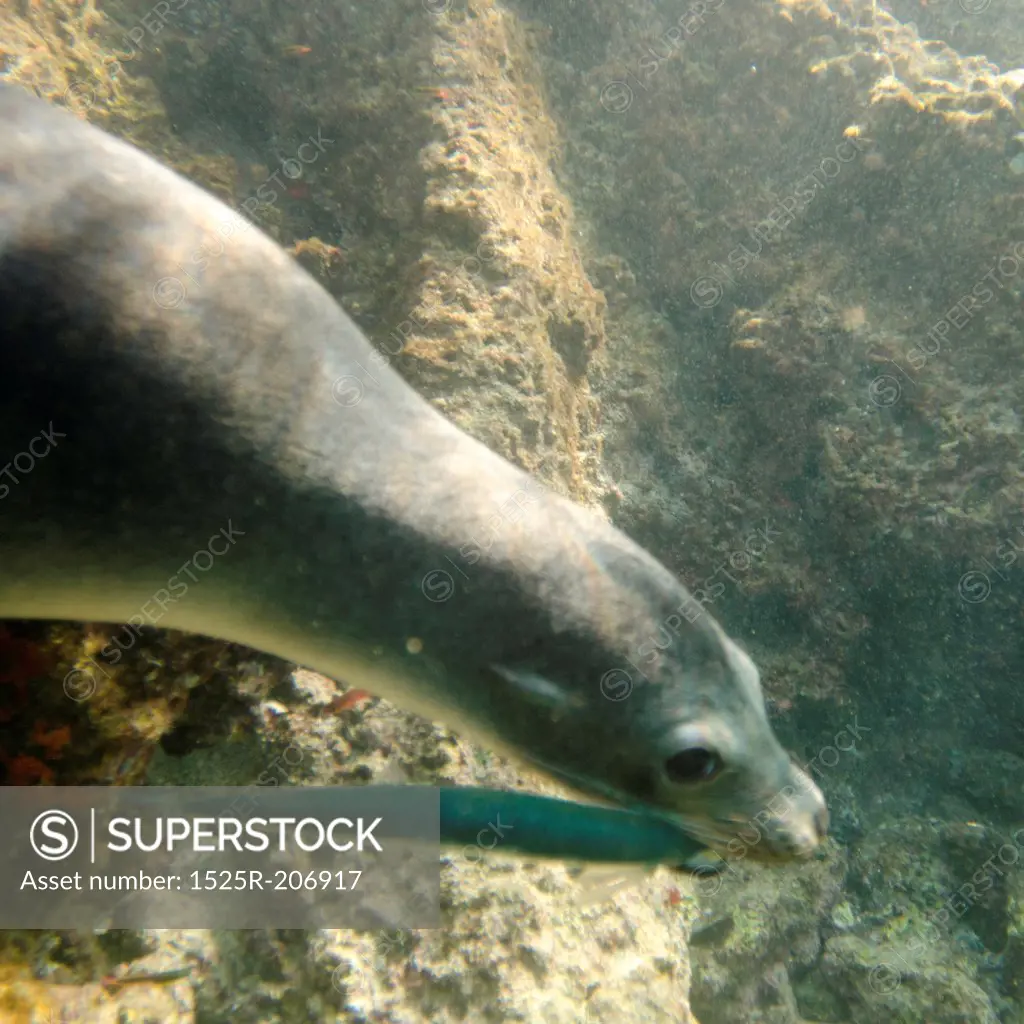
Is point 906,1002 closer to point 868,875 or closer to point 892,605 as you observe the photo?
point 868,875

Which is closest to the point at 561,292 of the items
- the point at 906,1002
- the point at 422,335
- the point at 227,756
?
the point at 422,335

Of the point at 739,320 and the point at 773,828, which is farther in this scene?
the point at 739,320

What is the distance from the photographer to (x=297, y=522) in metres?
1.44

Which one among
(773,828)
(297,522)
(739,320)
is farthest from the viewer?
(739,320)

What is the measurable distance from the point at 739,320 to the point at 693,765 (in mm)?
6285

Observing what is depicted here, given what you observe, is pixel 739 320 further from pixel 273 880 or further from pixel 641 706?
pixel 273 880

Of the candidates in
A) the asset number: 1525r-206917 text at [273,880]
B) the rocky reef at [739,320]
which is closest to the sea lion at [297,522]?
the asset number: 1525r-206917 text at [273,880]

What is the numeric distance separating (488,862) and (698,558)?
3707 millimetres

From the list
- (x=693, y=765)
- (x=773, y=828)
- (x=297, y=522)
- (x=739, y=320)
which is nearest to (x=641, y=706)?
(x=693, y=765)

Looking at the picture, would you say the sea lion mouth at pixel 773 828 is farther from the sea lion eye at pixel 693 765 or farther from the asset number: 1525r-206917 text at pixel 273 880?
the asset number: 1525r-206917 text at pixel 273 880

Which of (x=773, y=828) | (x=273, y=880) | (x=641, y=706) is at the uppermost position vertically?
(x=641, y=706)

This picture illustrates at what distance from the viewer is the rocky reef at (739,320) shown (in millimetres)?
5246

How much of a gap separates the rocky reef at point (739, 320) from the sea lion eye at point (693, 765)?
2736 millimetres

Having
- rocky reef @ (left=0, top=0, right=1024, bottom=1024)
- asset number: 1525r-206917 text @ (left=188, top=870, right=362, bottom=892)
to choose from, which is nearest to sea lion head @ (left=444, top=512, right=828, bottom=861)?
asset number: 1525r-206917 text @ (left=188, top=870, right=362, bottom=892)
